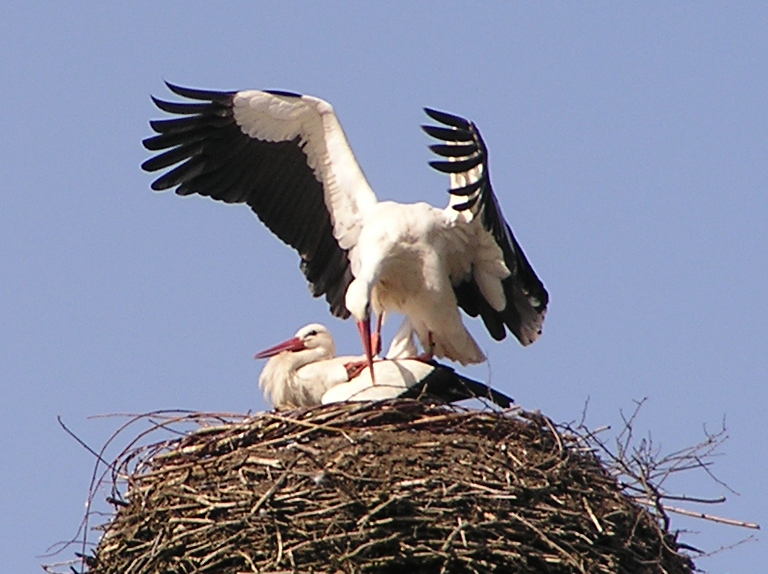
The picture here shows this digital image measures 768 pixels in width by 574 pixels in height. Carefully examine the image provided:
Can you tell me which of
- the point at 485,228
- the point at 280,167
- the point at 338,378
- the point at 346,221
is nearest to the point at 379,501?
the point at 338,378

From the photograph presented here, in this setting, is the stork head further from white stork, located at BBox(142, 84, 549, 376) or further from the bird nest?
the bird nest

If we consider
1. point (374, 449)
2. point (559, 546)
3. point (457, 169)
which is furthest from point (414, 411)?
point (457, 169)

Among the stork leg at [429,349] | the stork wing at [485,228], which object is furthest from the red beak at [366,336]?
the stork wing at [485,228]

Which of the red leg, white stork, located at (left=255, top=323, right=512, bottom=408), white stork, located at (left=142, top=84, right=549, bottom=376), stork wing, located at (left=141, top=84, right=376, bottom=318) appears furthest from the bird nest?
stork wing, located at (left=141, top=84, right=376, bottom=318)

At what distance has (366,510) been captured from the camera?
6.39 m

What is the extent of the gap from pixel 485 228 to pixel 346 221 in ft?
3.27

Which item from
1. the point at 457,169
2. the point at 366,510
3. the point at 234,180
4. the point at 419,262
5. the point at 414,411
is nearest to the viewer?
the point at 366,510

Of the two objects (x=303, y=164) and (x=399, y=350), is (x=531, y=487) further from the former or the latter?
(x=303, y=164)

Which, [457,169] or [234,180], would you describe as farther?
[234,180]

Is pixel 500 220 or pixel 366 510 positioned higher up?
pixel 500 220

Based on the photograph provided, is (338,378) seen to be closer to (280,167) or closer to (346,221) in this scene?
(346,221)

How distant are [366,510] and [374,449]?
0.35m

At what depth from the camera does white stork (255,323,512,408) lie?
7.96 meters

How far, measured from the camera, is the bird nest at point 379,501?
6336 millimetres
